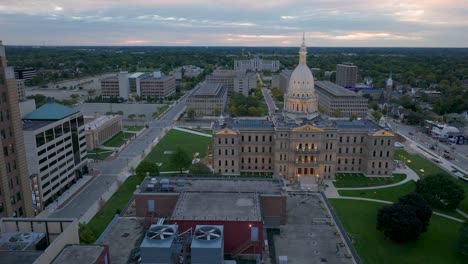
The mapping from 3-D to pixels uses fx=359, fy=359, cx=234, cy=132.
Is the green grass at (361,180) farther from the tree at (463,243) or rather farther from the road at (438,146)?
the tree at (463,243)

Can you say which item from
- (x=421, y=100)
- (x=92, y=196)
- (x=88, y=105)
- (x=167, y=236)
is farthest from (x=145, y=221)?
(x=421, y=100)

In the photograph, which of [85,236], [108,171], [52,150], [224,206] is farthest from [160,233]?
[108,171]

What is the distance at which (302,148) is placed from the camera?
304 feet

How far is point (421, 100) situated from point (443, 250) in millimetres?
153806

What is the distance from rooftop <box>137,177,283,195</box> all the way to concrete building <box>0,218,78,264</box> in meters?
16.3

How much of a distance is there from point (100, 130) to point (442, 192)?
97816mm

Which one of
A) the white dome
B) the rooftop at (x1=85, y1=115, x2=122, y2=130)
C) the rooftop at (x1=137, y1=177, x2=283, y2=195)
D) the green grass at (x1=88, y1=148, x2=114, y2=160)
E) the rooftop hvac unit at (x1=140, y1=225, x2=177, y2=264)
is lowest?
the green grass at (x1=88, y1=148, x2=114, y2=160)

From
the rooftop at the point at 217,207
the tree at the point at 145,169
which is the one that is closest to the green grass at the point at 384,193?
the rooftop at the point at 217,207

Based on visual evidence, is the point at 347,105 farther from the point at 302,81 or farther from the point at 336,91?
the point at 302,81

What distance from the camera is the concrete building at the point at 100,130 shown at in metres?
113

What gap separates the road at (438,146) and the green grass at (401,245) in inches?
1681

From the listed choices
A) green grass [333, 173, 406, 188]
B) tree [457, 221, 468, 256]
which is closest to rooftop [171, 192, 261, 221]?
tree [457, 221, 468, 256]

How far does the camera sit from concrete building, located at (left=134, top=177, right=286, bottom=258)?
46125mm

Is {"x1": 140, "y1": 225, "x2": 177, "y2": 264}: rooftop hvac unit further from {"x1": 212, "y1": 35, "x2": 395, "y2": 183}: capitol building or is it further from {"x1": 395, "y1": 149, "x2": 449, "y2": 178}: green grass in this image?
{"x1": 395, "y1": 149, "x2": 449, "y2": 178}: green grass
